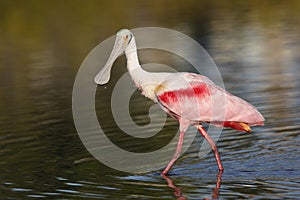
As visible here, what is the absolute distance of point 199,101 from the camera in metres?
12.0

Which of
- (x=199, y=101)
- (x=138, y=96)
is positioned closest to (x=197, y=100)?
(x=199, y=101)

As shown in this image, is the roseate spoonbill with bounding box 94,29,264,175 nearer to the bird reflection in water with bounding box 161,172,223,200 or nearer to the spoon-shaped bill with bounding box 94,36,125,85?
the spoon-shaped bill with bounding box 94,36,125,85

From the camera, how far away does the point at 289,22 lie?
2881 centimetres

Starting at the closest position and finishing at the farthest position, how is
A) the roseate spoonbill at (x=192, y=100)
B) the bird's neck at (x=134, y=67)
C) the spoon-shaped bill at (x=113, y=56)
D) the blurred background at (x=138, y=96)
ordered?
the blurred background at (x=138, y=96)
the roseate spoonbill at (x=192, y=100)
the bird's neck at (x=134, y=67)
the spoon-shaped bill at (x=113, y=56)

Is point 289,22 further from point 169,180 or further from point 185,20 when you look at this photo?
point 169,180

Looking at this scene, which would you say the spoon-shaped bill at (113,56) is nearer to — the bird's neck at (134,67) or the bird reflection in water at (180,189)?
the bird's neck at (134,67)

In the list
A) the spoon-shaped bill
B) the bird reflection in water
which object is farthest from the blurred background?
the spoon-shaped bill

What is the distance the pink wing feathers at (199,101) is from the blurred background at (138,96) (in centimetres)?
58

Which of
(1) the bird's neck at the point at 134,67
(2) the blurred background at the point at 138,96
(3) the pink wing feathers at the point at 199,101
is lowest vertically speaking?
(2) the blurred background at the point at 138,96

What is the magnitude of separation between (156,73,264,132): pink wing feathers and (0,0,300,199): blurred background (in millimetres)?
577

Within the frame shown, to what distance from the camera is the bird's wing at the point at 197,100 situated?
1190cm

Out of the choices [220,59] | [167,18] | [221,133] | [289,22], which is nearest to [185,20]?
[167,18]

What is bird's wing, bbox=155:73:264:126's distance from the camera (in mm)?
11898

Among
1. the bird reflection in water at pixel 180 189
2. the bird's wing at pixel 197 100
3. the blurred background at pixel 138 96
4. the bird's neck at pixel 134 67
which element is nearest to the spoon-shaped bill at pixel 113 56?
the bird's neck at pixel 134 67
